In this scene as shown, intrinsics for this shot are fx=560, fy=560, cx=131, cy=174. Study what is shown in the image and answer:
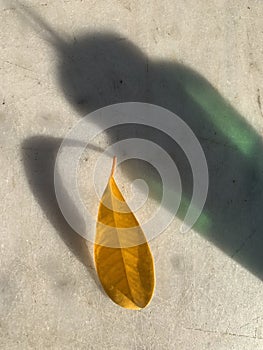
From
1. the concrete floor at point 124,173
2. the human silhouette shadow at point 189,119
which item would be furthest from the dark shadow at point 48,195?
the human silhouette shadow at point 189,119

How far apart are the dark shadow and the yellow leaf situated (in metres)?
0.03

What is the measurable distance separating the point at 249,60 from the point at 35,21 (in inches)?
14.1

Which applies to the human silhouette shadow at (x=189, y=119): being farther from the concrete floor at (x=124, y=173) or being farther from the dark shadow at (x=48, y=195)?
the dark shadow at (x=48, y=195)

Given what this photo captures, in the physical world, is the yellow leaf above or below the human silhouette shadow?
below

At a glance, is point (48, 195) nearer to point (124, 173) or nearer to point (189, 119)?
point (124, 173)

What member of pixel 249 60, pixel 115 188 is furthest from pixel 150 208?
pixel 249 60

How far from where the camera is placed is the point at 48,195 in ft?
2.88

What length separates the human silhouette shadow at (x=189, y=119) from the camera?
90 centimetres

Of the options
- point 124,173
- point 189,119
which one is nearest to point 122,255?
point 124,173

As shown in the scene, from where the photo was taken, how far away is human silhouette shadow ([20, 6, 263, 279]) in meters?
0.90

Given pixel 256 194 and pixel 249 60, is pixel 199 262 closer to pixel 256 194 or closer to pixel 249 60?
pixel 256 194

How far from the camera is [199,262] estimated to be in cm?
90

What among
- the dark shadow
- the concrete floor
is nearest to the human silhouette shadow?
the concrete floor

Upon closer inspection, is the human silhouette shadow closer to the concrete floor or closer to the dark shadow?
→ the concrete floor
